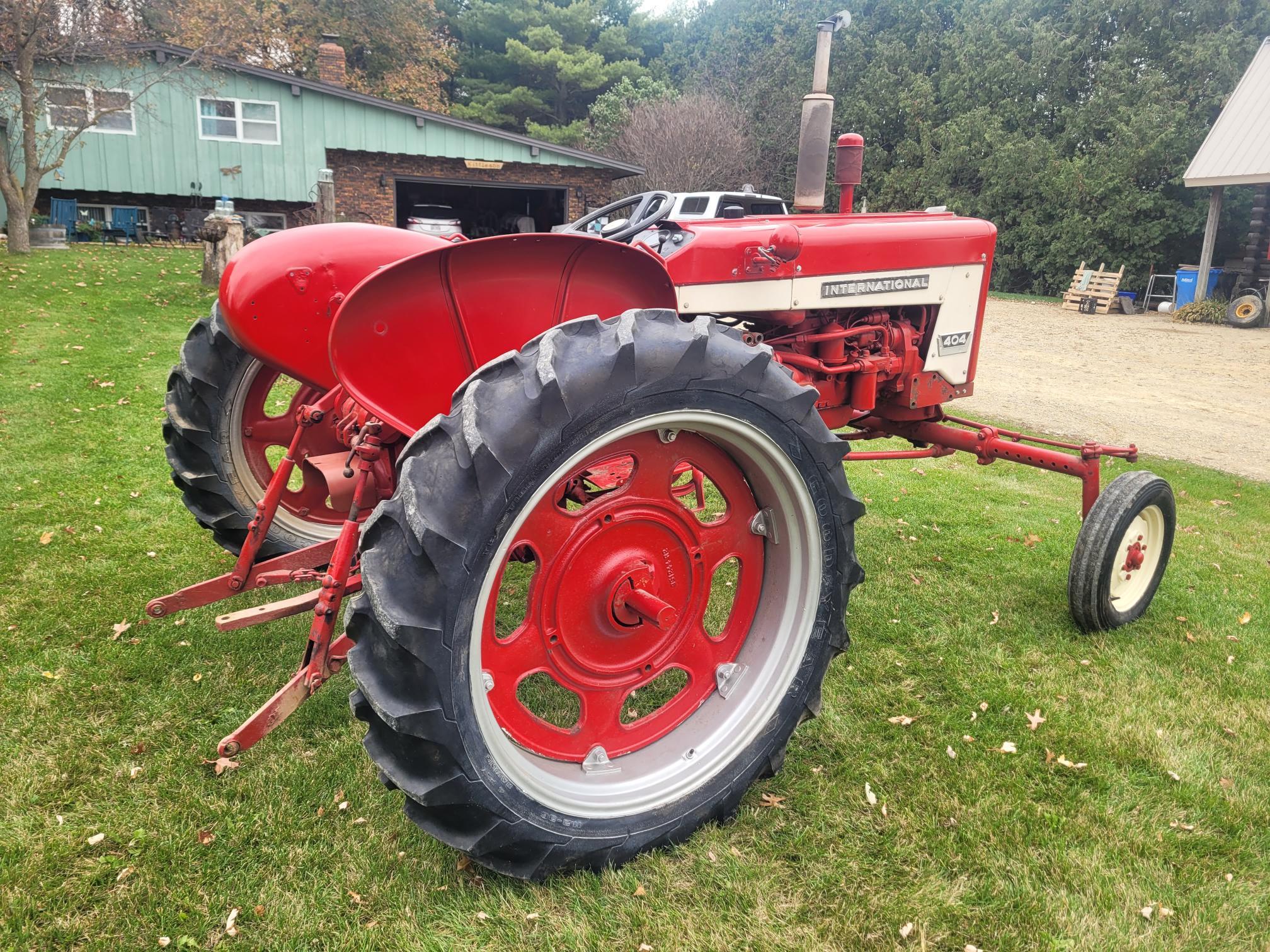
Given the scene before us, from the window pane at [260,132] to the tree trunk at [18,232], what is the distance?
6402 millimetres

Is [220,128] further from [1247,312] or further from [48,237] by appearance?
[1247,312]

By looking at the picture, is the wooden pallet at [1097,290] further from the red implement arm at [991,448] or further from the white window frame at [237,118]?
the white window frame at [237,118]

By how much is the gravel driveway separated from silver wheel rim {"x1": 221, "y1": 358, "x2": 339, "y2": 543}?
256 inches

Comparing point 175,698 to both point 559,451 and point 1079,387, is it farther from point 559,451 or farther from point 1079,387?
point 1079,387

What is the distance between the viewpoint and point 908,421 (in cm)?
371

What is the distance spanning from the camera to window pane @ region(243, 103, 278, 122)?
1844cm

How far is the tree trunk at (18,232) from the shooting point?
1286 cm

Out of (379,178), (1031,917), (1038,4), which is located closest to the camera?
(1031,917)

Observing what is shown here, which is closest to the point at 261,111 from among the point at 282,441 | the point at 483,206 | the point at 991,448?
the point at 483,206

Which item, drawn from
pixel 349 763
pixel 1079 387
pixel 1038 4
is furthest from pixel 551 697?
pixel 1038 4

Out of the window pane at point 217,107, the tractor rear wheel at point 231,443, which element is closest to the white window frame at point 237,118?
the window pane at point 217,107

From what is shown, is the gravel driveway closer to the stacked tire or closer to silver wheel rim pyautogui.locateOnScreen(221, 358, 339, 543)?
the stacked tire

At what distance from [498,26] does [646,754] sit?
34760 millimetres

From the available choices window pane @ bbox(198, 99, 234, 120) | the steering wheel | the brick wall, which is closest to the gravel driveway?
the steering wheel
